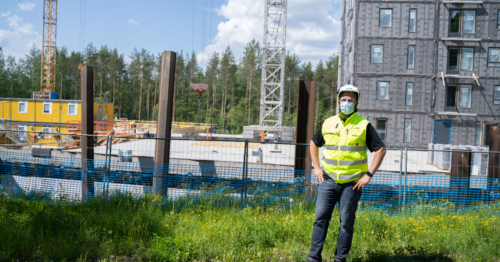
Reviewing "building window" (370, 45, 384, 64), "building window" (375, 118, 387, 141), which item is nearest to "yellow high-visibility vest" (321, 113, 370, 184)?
"building window" (375, 118, 387, 141)

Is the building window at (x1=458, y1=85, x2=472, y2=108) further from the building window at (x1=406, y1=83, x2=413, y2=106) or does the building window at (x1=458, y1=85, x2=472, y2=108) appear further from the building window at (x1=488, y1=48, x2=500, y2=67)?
the building window at (x1=406, y1=83, x2=413, y2=106)

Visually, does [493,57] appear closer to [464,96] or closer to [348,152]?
[464,96]

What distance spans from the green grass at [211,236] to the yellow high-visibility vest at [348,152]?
3.76ft

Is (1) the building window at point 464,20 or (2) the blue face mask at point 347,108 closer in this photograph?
(2) the blue face mask at point 347,108

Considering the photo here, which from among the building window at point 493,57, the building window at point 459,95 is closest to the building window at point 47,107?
the building window at point 459,95

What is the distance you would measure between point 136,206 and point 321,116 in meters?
65.2

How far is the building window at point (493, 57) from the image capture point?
91.4ft

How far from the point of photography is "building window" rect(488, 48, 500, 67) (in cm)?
2786

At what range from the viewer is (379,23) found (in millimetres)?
28250

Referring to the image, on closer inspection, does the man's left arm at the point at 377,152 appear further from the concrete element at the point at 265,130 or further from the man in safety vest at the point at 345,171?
the concrete element at the point at 265,130

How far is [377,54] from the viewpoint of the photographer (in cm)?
2836

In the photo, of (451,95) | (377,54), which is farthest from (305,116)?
(451,95)

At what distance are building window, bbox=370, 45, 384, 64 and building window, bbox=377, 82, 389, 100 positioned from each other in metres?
1.75

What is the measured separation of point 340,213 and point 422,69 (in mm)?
27699
